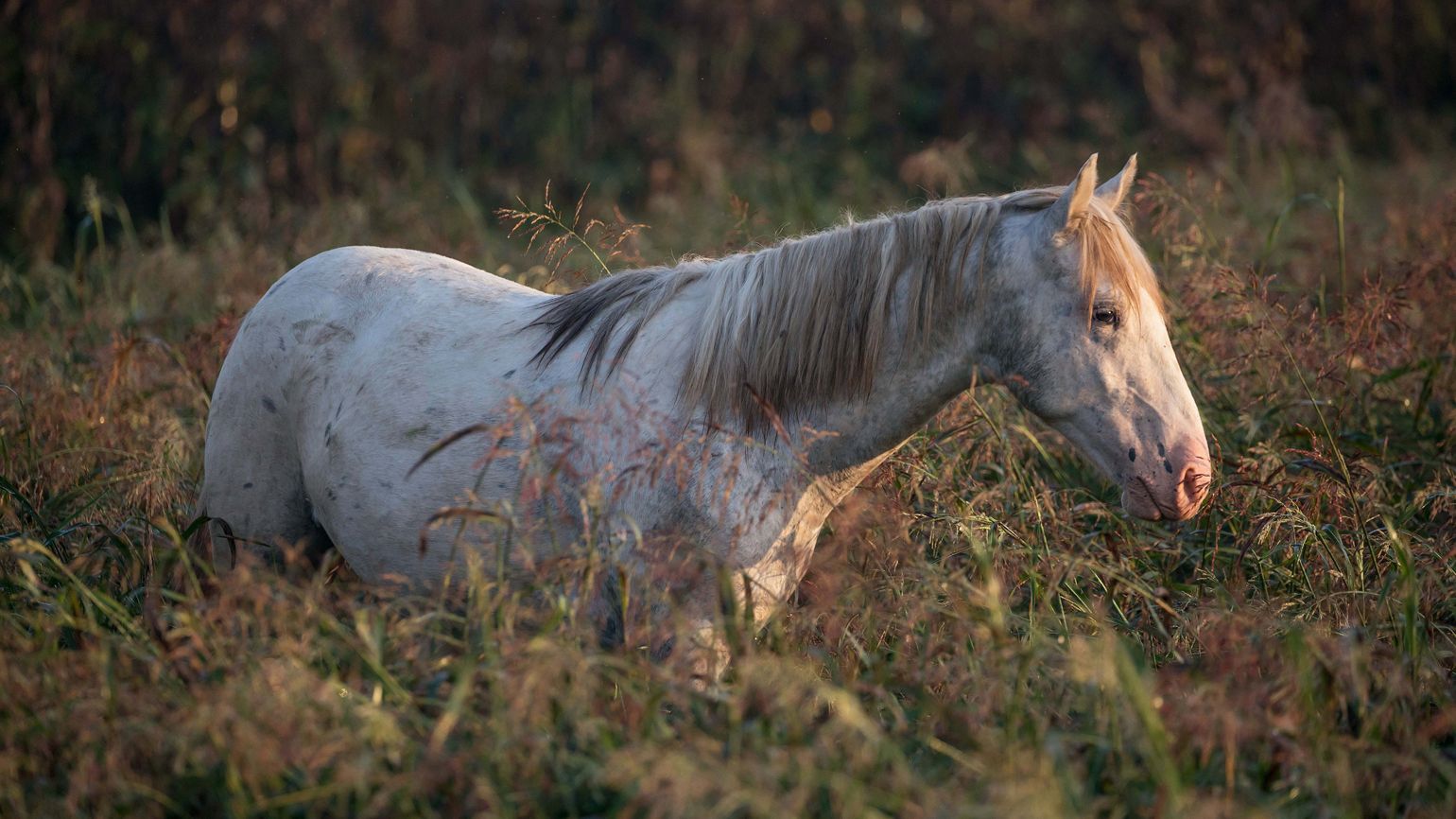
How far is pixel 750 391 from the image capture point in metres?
2.53

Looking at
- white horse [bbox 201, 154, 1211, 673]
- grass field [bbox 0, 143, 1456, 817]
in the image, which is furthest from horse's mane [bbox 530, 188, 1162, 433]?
grass field [bbox 0, 143, 1456, 817]

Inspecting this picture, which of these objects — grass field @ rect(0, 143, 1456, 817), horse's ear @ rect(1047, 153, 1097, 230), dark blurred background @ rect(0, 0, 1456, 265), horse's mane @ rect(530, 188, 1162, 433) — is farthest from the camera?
dark blurred background @ rect(0, 0, 1456, 265)

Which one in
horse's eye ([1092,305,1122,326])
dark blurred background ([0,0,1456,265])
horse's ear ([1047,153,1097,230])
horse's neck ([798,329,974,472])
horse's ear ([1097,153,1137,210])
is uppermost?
horse's ear ([1047,153,1097,230])

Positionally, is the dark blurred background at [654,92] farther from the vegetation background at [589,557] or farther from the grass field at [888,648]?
the grass field at [888,648]

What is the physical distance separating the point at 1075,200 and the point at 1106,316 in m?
0.24

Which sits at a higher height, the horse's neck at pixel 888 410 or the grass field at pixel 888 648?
the horse's neck at pixel 888 410

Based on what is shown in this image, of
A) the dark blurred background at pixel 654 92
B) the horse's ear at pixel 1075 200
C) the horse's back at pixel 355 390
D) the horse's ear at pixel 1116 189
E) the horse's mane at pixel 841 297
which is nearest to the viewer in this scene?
the horse's ear at pixel 1075 200

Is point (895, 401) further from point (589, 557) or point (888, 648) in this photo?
point (589, 557)

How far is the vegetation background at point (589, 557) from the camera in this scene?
6.35 ft

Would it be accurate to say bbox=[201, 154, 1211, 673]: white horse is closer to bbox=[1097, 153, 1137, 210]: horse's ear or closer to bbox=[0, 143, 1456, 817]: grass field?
bbox=[1097, 153, 1137, 210]: horse's ear

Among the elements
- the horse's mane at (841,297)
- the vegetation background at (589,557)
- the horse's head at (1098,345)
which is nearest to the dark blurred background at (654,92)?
the vegetation background at (589,557)

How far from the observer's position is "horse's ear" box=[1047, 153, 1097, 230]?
7.70ft

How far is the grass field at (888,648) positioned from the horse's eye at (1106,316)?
49 centimetres

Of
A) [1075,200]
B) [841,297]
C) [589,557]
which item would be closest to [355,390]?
[589,557]
